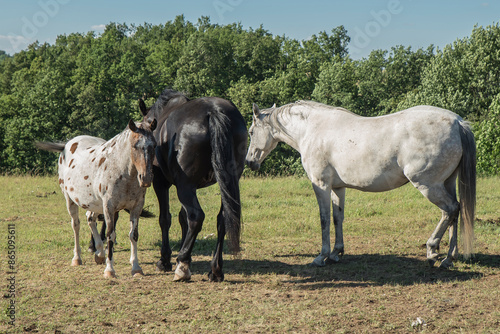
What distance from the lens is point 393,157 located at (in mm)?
6191

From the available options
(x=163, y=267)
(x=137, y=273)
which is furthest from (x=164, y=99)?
(x=137, y=273)

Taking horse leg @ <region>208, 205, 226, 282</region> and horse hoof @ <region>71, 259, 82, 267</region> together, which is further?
horse hoof @ <region>71, 259, 82, 267</region>

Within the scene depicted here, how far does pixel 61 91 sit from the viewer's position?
42.7 meters

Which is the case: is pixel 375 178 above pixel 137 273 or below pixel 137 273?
above

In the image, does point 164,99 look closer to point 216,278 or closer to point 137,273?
point 137,273

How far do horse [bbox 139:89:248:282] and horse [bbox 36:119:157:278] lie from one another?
1.22 ft

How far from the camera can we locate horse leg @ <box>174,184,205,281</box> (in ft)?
19.1

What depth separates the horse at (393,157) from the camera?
5996mm

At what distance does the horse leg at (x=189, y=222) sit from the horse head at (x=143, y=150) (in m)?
0.49

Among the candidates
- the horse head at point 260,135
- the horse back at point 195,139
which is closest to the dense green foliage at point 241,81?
the horse head at point 260,135

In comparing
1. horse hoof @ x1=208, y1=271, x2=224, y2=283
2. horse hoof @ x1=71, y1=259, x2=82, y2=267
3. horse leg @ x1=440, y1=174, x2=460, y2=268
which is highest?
horse leg @ x1=440, y1=174, x2=460, y2=268

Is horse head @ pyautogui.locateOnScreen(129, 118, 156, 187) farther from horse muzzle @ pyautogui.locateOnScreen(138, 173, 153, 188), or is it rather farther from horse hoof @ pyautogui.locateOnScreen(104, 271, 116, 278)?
horse hoof @ pyautogui.locateOnScreen(104, 271, 116, 278)

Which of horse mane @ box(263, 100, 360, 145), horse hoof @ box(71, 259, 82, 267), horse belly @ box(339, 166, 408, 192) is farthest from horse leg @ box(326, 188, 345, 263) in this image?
horse hoof @ box(71, 259, 82, 267)

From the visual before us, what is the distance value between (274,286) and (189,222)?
1356 mm
